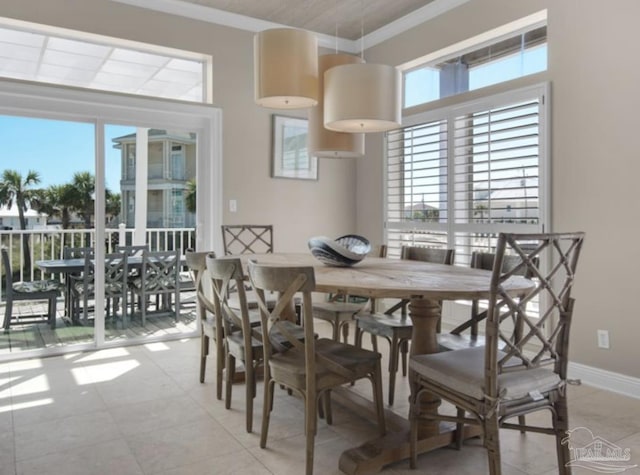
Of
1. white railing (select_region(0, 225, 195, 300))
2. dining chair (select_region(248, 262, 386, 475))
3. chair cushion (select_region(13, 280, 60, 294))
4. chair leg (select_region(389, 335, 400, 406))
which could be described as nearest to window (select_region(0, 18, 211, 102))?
white railing (select_region(0, 225, 195, 300))

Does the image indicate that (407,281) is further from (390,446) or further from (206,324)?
(206,324)

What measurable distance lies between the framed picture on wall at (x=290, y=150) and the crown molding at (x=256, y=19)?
2.82 feet

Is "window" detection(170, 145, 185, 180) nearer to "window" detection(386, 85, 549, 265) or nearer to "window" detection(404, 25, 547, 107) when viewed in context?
"window" detection(386, 85, 549, 265)

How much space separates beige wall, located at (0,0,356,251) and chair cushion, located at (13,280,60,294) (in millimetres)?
1540

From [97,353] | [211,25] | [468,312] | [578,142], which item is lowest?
[97,353]

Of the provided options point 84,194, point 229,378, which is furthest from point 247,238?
point 229,378

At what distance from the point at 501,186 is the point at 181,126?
279cm

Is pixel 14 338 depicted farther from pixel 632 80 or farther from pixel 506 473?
pixel 632 80

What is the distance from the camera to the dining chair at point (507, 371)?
5.57 feet

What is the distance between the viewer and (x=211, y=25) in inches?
171

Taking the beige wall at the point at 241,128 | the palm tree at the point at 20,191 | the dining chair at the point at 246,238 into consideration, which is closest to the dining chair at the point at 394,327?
the dining chair at the point at 246,238

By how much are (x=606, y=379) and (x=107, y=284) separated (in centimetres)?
381

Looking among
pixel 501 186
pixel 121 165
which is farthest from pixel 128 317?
pixel 501 186

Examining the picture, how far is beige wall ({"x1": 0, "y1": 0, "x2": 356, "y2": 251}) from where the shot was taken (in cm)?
383
